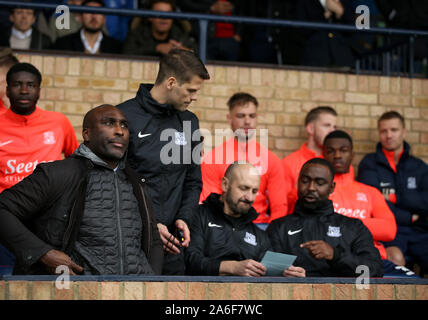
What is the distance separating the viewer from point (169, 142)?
426cm

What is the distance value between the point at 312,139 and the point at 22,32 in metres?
3.36

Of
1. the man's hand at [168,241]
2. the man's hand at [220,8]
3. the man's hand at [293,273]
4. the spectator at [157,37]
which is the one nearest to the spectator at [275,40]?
the man's hand at [220,8]

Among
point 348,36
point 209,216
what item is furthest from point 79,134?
point 348,36

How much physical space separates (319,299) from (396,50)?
552 centimetres

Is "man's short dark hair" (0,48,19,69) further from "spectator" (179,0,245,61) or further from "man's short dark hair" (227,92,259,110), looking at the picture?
"spectator" (179,0,245,61)

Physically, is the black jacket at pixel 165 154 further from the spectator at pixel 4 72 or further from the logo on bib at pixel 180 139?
the spectator at pixel 4 72

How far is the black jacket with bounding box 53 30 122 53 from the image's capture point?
7.57 m

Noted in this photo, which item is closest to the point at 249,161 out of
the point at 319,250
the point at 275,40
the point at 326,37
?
the point at 319,250

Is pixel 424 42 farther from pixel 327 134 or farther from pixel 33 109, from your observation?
pixel 33 109

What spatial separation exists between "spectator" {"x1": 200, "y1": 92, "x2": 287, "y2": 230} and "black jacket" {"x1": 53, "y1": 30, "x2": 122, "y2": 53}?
2.00 metres

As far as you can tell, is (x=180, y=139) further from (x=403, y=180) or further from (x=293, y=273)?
(x=403, y=180)

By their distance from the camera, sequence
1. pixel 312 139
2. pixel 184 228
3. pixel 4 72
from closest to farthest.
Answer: pixel 184 228 → pixel 4 72 → pixel 312 139

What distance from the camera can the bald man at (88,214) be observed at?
3.47 meters
